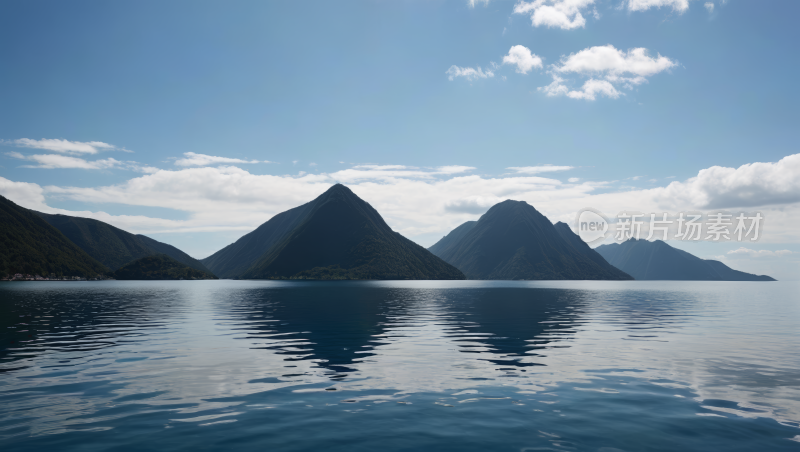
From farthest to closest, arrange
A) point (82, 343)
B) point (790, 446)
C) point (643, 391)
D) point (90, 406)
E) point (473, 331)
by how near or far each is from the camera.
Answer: point (473, 331) < point (82, 343) < point (643, 391) < point (90, 406) < point (790, 446)

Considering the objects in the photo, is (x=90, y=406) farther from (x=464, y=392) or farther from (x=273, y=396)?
(x=464, y=392)

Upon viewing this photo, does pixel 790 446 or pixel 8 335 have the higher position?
pixel 790 446

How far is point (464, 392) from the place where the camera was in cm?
2311

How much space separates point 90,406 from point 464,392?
17634 mm

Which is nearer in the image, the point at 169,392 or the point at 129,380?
the point at 169,392

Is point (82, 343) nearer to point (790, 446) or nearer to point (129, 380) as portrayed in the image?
point (129, 380)

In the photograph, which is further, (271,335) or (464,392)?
(271,335)

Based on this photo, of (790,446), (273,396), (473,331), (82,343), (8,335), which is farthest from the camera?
(473,331)

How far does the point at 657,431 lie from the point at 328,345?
28102 mm

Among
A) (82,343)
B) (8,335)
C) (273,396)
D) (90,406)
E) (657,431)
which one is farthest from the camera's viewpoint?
(8,335)

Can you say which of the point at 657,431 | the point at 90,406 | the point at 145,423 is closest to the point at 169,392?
the point at 90,406

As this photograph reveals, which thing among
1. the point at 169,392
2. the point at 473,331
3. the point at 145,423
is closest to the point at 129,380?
the point at 169,392

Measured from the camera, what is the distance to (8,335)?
1753 inches

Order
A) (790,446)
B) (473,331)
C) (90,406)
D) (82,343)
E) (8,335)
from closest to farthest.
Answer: (790,446), (90,406), (82,343), (8,335), (473,331)
